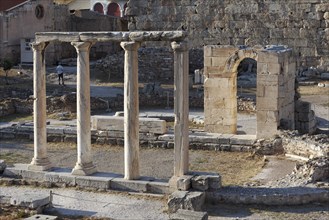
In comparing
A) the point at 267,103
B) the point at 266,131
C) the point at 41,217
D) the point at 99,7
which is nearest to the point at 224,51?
the point at 267,103

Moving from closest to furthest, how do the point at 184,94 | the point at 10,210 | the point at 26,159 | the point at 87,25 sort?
the point at 10,210
the point at 184,94
the point at 26,159
the point at 87,25

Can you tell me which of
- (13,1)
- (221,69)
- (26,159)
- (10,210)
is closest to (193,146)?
(221,69)

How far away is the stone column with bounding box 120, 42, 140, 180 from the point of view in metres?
17.5

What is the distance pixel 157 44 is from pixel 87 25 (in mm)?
10685

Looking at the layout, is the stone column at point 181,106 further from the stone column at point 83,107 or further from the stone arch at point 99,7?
the stone arch at point 99,7

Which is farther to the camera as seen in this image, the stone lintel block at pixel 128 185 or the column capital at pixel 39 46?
the column capital at pixel 39 46

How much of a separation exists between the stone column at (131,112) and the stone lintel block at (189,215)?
310 cm

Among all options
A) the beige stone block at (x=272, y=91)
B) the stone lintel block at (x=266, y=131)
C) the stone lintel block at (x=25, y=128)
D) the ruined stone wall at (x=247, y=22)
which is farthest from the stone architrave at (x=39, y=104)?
the ruined stone wall at (x=247, y=22)

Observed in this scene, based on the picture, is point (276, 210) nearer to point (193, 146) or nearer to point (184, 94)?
point (184, 94)

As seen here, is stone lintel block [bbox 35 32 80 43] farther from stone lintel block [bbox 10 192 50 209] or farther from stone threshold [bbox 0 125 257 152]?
stone threshold [bbox 0 125 257 152]

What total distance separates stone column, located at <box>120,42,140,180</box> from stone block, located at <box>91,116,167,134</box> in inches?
259

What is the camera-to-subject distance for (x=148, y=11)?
39875mm

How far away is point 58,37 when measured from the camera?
18312 mm

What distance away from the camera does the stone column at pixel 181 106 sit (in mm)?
16984
